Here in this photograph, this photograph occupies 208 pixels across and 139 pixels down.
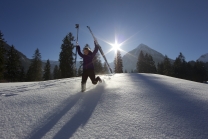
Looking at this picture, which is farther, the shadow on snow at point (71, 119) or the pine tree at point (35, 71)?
the pine tree at point (35, 71)

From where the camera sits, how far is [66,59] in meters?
28.7

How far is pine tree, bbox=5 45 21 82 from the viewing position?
33.2 m

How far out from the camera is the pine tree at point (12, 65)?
33.2m

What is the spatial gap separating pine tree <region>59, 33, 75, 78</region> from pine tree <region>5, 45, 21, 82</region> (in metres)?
15.7

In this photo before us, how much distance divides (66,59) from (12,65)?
17.4 meters

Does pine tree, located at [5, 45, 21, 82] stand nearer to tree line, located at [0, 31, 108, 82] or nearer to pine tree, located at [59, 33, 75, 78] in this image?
tree line, located at [0, 31, 108, 82]

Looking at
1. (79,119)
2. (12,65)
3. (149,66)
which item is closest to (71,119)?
(79,119)

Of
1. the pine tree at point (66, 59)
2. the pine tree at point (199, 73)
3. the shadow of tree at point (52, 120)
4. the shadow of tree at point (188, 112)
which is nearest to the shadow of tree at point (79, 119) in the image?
the shadow of tree at point (52, 120)

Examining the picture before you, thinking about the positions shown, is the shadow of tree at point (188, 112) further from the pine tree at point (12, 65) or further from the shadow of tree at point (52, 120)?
the pine tree at point (12, 65)

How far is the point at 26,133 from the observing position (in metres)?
2.04

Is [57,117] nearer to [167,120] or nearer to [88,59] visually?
[167,120]

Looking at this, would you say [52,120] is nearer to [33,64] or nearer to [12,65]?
[12,65]

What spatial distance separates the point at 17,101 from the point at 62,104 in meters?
1.27

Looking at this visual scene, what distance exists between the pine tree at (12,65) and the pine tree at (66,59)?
1572cm
